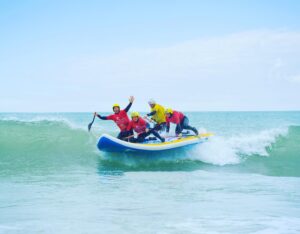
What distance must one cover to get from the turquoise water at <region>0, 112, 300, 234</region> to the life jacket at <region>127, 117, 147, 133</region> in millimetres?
741

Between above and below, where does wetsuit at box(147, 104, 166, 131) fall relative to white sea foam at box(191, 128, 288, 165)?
above

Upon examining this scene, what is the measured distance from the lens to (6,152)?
14461 millimetres

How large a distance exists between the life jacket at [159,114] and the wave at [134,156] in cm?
102

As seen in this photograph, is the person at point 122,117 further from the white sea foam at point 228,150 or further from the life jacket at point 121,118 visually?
A: the white sea foam at point 228,150

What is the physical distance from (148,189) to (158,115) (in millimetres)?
4822

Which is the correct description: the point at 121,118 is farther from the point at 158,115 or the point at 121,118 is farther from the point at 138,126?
the point at 158,115

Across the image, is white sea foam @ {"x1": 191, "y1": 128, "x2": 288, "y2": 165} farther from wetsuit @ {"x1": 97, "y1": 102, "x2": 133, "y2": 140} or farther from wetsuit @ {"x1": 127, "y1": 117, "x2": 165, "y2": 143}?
wetsuit @ {"x1": 97, "y1": 102, "x2": 133, "y2": 140}

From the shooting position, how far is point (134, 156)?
12.1 metres

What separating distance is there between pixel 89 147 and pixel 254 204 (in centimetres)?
939

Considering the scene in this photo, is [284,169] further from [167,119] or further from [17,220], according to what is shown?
[17,220]

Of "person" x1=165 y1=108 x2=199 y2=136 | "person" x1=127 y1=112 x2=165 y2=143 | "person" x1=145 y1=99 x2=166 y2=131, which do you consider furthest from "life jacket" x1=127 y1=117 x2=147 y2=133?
"person" x1=165 y1=108 x2=199 y2=136

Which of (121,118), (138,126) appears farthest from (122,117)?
(138,126)

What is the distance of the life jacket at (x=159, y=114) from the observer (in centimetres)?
1280

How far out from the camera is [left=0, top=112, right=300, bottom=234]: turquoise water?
575cm
